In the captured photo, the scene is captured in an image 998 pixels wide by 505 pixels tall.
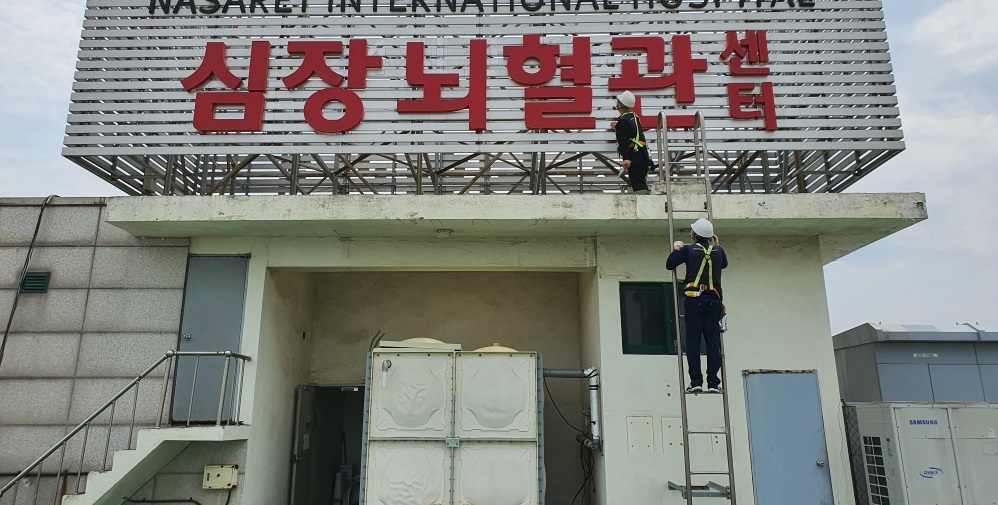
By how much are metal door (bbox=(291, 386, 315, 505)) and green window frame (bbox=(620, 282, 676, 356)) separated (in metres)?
5.45

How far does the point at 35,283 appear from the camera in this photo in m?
9.38

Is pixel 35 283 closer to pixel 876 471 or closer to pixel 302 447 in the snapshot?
pixel 302 447

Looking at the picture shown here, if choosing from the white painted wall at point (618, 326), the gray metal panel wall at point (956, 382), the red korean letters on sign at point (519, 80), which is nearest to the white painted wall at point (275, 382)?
the white painted wall at point (618, 326)

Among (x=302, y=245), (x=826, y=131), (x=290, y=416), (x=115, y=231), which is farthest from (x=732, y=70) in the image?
(x=115, y=231)

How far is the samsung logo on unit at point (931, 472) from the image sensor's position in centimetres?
800

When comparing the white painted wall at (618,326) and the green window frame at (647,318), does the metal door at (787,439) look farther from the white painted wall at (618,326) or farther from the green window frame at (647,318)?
the green window frame at (647,318)

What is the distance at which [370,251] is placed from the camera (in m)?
9.77

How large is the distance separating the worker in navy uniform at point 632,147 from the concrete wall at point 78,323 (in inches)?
258

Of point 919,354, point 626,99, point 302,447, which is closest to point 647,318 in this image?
point 626,99

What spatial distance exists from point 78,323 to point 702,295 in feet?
28.0

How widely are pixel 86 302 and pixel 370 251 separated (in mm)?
4081

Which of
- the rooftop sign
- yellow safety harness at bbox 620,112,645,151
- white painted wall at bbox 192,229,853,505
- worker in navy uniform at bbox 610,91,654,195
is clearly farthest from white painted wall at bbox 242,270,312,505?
yellow safety harness at bbox 620,112,645,151

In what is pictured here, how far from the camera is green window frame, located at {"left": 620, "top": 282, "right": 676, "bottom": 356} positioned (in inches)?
362

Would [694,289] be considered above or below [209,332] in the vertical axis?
above
